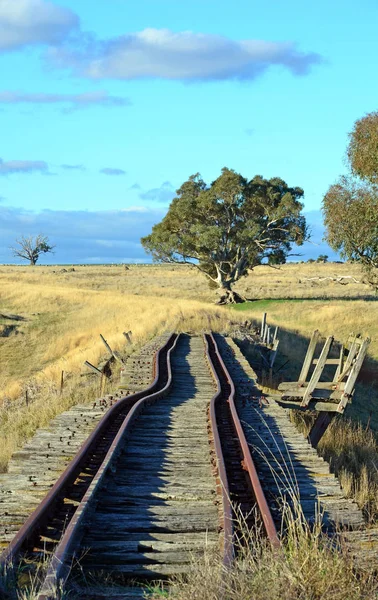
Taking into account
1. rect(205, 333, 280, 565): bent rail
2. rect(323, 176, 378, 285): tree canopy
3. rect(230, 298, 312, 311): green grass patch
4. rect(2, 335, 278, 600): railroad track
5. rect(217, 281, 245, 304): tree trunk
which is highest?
rect(323, 176, 378, 285): tree canopy

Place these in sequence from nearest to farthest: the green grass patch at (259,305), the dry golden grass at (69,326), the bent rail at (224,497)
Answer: the bent rail at (224,497), the dry golden grass at (69,326), the green grass patch at (259,305)

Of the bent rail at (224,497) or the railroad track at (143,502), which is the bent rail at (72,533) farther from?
the bent rail at (224,497)

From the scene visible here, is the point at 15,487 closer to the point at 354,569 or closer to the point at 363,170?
the point at 354,569

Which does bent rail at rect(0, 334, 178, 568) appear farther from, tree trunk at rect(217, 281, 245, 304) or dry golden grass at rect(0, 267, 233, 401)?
tree trunk at rect(217, 281, 245, 304)

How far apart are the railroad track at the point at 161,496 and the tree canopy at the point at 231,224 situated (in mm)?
36318

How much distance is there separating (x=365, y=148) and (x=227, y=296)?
2074 cm

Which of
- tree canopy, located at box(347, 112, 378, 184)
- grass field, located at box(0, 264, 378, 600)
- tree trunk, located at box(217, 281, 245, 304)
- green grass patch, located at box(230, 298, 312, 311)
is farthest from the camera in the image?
tree trunk, located at box(217, 281, 245, 304)

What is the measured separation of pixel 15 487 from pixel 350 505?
3.08 m

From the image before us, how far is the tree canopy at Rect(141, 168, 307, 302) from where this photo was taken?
4581 centimetres

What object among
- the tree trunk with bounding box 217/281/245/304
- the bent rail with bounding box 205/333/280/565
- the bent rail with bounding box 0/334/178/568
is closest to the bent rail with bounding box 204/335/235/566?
the bent rail with bounding box 205/333/280/565

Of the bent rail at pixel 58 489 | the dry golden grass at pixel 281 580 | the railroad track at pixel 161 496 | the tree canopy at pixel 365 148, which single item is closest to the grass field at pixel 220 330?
the dry golden grass at pixel 281 580

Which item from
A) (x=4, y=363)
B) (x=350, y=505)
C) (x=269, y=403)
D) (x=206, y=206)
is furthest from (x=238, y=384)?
(x=206, y=206)

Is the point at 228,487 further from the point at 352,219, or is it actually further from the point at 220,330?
the point at 352,219

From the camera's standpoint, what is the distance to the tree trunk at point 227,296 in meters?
46.3
